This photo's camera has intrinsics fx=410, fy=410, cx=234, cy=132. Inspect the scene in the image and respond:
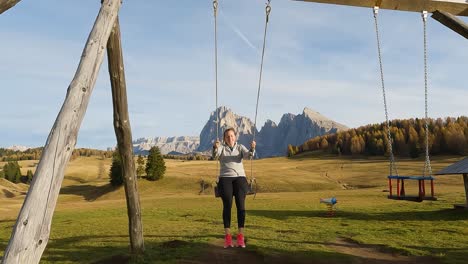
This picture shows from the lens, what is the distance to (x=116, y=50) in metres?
8.39

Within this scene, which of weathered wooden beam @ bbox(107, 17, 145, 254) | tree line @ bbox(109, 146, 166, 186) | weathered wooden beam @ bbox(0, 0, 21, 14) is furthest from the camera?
tree line @ bbox(109, 146, 166, 186)

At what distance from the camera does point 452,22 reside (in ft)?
29.9

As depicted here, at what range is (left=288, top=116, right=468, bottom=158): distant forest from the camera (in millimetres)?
120438

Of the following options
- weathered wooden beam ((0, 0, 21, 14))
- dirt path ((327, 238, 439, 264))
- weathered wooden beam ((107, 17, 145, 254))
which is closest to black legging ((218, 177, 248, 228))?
weathered wooden beam ((107, 17, 145, 254))

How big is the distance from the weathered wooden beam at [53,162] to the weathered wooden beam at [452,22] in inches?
289

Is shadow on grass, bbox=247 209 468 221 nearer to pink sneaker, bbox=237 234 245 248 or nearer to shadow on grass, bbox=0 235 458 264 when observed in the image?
shadow on grass, bbox=0 235 458 264

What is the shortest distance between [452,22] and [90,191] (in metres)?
81.7

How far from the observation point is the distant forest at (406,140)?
120438 millimetres

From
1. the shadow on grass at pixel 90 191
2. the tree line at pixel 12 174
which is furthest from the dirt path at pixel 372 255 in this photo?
the tree line at pixel 12 174

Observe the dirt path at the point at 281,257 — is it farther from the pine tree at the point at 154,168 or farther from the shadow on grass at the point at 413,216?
the pine tree at the point at 154,168

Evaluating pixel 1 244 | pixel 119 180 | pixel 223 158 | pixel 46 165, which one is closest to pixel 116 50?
pixel 223 158

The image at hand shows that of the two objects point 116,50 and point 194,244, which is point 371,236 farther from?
point 116,50

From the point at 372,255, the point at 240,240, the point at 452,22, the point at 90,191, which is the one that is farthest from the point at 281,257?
the point at 90,191

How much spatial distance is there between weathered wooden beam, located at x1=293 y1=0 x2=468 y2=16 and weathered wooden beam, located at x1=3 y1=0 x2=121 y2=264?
544 centimetres
